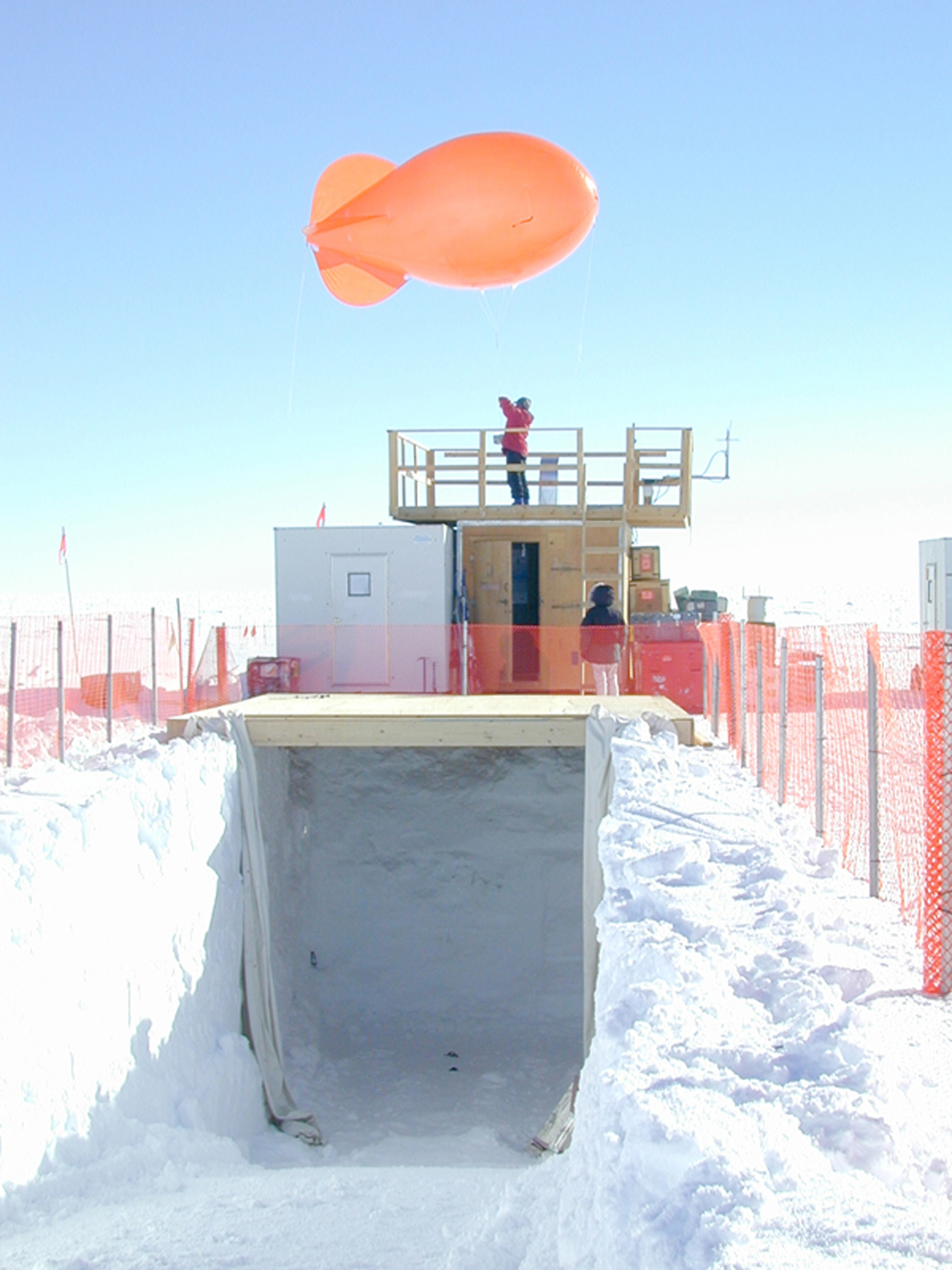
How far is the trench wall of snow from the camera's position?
36.1 feet

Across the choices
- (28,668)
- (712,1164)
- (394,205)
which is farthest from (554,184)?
(28,668)

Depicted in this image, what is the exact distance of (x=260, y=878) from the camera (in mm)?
8023

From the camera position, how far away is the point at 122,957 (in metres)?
5.52

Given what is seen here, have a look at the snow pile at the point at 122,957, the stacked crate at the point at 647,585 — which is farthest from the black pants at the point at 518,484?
the snow pile at the point at 122,957

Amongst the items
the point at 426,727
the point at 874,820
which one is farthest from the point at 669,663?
the point at 874,820

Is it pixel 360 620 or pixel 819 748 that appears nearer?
→ pixel 819 748

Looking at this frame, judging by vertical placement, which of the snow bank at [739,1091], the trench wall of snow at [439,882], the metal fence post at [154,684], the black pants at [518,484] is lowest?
the trench wall of snow at [439,882]

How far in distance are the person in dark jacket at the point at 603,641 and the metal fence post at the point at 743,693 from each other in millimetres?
2702

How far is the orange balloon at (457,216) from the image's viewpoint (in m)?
9.18

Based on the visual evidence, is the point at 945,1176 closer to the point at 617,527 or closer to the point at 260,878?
the point at 260,878

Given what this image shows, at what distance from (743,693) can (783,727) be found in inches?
77.7

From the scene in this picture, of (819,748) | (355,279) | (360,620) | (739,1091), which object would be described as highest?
(355,279)

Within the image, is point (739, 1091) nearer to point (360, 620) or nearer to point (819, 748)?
point (819, 748)

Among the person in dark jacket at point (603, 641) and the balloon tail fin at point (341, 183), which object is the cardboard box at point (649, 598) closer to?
the person in dark jacket at point (603, 641)
